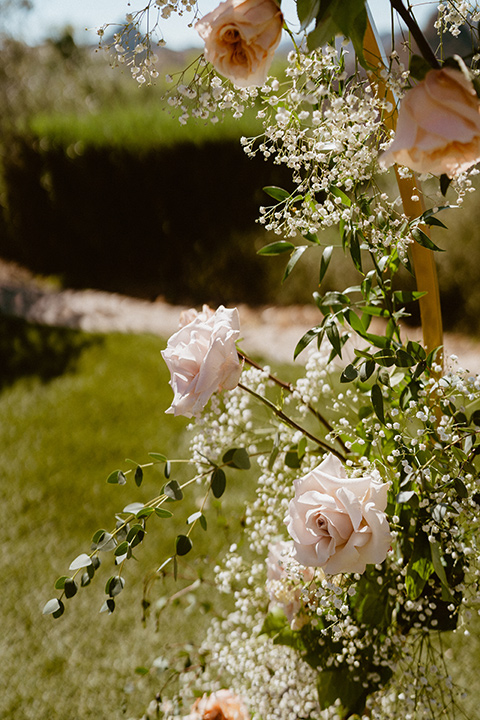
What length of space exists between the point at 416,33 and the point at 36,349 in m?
4.21

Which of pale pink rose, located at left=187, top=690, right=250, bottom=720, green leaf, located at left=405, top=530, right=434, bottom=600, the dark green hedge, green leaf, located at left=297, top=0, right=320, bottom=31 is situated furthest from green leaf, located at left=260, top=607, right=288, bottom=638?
the dark green hedge

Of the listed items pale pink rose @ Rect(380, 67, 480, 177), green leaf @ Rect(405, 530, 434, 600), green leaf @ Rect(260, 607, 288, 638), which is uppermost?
A: pale pink rose @ Rect(380, 67, 480, 177)

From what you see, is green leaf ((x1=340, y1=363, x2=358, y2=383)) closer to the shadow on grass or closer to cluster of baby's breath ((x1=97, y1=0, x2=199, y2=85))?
cluster of baby's breath ((x1=97, y1=0, x2=199, y2=85))

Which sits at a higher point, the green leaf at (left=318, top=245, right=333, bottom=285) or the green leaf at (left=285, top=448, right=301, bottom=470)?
the green leaf at (left=318, top=245, right=333, bottom=285)

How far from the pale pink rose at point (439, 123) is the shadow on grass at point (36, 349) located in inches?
151

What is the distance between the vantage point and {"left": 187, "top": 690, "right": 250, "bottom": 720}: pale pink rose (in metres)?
1.20

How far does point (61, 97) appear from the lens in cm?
1022

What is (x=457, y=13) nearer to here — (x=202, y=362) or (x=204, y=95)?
(x=204, y=95)

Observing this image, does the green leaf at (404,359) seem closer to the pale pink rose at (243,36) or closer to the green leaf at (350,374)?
the green leaf at (350,374)

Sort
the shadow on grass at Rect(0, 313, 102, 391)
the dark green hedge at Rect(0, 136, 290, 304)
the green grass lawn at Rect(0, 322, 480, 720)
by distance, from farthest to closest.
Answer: the dark green hedge at Rect(0, 136, 290, 304), the shadow on grass at Rect(0, 313, 102, 391), the green grass lawn at Rect(0, 322, 480, 720)

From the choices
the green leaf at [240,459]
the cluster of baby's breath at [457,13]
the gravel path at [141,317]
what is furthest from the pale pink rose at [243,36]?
the gravel path at [141,317]

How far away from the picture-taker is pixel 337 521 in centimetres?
76

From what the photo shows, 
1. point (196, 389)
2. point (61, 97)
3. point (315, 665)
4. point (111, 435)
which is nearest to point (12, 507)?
point (111, 435)

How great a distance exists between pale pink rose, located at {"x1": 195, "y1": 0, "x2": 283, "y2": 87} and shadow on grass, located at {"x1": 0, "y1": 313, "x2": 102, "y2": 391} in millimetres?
3710
